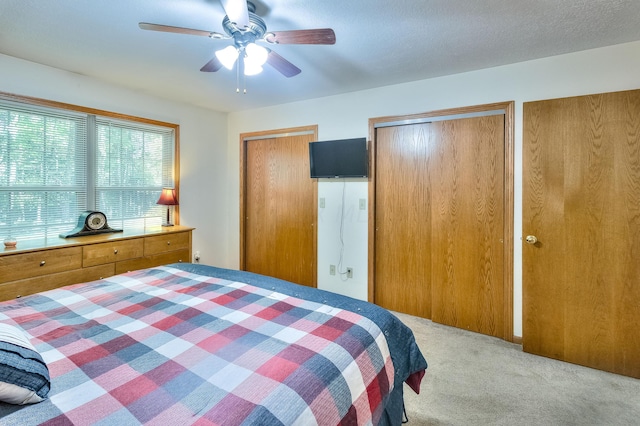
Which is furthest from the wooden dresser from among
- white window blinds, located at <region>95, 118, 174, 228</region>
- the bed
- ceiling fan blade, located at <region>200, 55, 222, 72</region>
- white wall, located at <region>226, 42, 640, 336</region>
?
ceiling fan blade, located at <region>200, 55, 222, 72</region>

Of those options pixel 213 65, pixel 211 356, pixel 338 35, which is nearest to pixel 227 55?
pixel 213 65

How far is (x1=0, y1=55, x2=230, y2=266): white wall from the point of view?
2.69m

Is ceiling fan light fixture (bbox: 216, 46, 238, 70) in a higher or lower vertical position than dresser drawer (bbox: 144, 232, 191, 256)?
higher

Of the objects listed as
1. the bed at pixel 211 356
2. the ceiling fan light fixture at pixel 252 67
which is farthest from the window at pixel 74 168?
the ceiling fan light fixture at pixel 252 67

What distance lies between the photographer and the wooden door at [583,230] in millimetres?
2168

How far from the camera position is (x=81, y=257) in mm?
2650

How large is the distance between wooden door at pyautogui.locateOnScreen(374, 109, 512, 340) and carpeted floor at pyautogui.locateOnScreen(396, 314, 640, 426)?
449 millimetres

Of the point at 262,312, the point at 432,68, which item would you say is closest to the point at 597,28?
the point at 432,68

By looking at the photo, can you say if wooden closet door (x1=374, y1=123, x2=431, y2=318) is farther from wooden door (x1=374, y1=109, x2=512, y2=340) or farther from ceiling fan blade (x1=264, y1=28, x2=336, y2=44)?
ceiling fan blade (x1=264, y1=28, x2=336, y2=44)

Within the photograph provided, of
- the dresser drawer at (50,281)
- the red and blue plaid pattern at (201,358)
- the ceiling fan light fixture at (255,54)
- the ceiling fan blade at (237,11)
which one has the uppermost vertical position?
the ceiling fan blade at (237,11)

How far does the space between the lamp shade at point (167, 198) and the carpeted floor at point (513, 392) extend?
9.67ft

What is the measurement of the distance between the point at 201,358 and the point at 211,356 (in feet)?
0.11

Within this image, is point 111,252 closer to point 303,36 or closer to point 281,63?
point 281,63

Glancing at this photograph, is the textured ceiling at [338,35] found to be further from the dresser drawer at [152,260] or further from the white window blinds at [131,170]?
the dresser drawer at [152,260]
